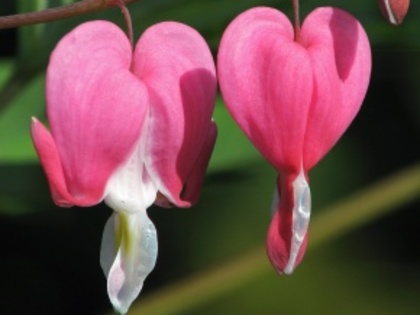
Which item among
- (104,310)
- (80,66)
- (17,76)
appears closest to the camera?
(80,66)

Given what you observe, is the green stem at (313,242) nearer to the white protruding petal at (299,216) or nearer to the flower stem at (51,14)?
the white protruding petal at (299,216)

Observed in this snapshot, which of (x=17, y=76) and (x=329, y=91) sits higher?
(x=329, y=91)

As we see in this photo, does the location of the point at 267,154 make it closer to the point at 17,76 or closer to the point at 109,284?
the point at 109,284

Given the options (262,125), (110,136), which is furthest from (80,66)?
(262,125)

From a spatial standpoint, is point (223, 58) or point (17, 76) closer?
point (223, 58)

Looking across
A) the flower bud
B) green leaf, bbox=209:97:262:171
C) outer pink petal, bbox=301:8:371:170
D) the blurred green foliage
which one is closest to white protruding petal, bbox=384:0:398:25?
the flower bud

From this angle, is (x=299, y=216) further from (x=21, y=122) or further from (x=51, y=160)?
(x=21, y=122)

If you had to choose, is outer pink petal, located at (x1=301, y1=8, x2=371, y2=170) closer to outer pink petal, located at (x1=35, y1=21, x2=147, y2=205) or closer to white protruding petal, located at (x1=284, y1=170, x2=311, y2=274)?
white protruding petal, located at (x1=284, y1=170, x2=311, y2=274)
